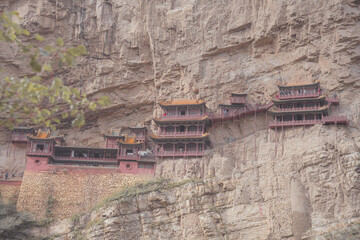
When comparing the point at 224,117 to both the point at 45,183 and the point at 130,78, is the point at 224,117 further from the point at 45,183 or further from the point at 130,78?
the point at 45,183

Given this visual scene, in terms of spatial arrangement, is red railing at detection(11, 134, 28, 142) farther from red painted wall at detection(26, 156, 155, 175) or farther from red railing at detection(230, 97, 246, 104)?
red railing at detection(230, 97, 246, 104)

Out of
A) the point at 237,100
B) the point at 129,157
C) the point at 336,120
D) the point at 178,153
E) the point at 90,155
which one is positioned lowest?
the point at 129,157

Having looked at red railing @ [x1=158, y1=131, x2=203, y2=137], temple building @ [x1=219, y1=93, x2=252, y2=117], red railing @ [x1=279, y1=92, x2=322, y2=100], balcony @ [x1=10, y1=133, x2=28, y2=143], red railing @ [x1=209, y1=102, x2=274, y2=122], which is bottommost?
balcony @ [x1=10, y1=133, x2=28, y2=143]

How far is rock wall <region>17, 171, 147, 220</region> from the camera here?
110 ft

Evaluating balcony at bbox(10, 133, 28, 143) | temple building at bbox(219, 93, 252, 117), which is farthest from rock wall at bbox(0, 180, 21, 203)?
temple building at bbox(219, 93, 252, 117)

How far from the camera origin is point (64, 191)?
34.4m

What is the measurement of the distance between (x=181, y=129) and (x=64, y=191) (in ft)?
34.9

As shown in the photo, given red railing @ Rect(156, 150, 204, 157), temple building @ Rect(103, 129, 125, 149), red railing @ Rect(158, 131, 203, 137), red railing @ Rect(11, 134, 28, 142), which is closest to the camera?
red railing @ Rect(156, 150, 204, 157)

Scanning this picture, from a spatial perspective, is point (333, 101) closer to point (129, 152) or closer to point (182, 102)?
point (182, 102)

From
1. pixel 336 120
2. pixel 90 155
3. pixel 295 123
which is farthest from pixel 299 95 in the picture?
pixel 90 155

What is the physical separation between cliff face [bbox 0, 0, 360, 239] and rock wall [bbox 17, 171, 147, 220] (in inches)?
151

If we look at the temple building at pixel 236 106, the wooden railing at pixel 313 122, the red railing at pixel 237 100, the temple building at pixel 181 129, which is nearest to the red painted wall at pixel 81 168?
the temple building at pixel 181 129

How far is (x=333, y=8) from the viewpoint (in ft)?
122

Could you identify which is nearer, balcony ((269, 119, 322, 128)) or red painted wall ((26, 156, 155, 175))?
balcony ((269, 119, 322, 128))
